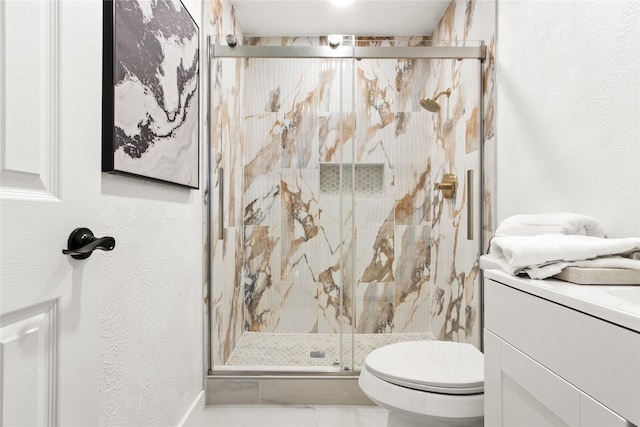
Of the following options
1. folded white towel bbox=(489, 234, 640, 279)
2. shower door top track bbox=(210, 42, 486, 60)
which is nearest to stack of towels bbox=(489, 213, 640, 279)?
folded white towel bbox=(489, 234, 640, 279)

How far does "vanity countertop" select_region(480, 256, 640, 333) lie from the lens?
506mm

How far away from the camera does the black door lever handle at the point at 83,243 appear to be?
2.10 feet

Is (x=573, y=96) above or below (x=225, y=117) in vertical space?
below

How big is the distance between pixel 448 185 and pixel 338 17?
1.45 meters

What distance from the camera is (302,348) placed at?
6.42 feet

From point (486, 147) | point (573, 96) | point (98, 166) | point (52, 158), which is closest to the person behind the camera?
point (52, 158)

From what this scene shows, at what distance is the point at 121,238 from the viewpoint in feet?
3.43

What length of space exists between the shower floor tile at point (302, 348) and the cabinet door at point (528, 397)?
Result: 3.42ft

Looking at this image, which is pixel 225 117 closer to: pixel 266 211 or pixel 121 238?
pixel 266 211

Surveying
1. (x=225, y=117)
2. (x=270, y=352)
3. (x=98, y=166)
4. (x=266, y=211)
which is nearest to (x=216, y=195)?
(x=266, y=211)

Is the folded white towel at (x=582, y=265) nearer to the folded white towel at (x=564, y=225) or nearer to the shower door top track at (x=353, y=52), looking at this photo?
the folded white towel at (x=564, y=225)

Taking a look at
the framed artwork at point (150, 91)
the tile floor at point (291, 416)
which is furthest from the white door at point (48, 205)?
the tile floor at point (291, 416)

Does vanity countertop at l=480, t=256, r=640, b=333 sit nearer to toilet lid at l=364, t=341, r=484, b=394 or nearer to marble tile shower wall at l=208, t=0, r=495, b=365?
toilet lid at l=364, t=341, r=484, b=394

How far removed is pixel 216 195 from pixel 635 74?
1.67m
